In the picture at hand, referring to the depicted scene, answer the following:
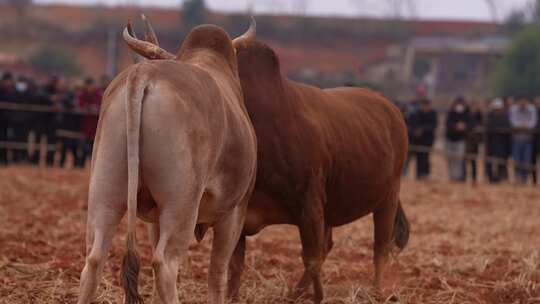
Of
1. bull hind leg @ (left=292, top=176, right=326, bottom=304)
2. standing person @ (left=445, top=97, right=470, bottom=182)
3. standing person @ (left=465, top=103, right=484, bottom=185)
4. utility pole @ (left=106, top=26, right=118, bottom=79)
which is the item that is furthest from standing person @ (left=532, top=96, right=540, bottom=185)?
utility pole @ (left=106, top=26, right=118, bottom=79)

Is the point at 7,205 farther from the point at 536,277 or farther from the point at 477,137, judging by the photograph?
the point at 477,137

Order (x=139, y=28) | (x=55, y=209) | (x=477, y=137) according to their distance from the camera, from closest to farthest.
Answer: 1. (x=55, y=209)
2. (x=477, y=137)
3. (x=139, y=28)

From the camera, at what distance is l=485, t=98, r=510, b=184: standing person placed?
65.1 feet

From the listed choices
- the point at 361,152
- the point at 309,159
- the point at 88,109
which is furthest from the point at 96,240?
the point at 88,109

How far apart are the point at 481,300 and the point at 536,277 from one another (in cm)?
103

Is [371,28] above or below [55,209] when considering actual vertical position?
below

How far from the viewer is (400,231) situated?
28.2 feet

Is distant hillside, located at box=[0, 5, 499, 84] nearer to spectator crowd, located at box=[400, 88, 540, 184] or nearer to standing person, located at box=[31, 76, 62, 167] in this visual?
spectator crowd, located at box=[400, 88, 540, 184]

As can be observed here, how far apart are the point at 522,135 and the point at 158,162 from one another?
15.9 metres

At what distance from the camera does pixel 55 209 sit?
12.6 metres

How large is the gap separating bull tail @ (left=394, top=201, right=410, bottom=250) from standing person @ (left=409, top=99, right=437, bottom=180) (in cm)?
1107

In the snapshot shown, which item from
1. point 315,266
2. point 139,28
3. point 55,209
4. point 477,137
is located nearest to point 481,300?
point 315,266

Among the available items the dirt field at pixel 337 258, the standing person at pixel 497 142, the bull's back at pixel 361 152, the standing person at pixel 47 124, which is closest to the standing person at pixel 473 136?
the standing person at pixel 497 142

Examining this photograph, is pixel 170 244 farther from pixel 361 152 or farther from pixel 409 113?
pixel 409 113
